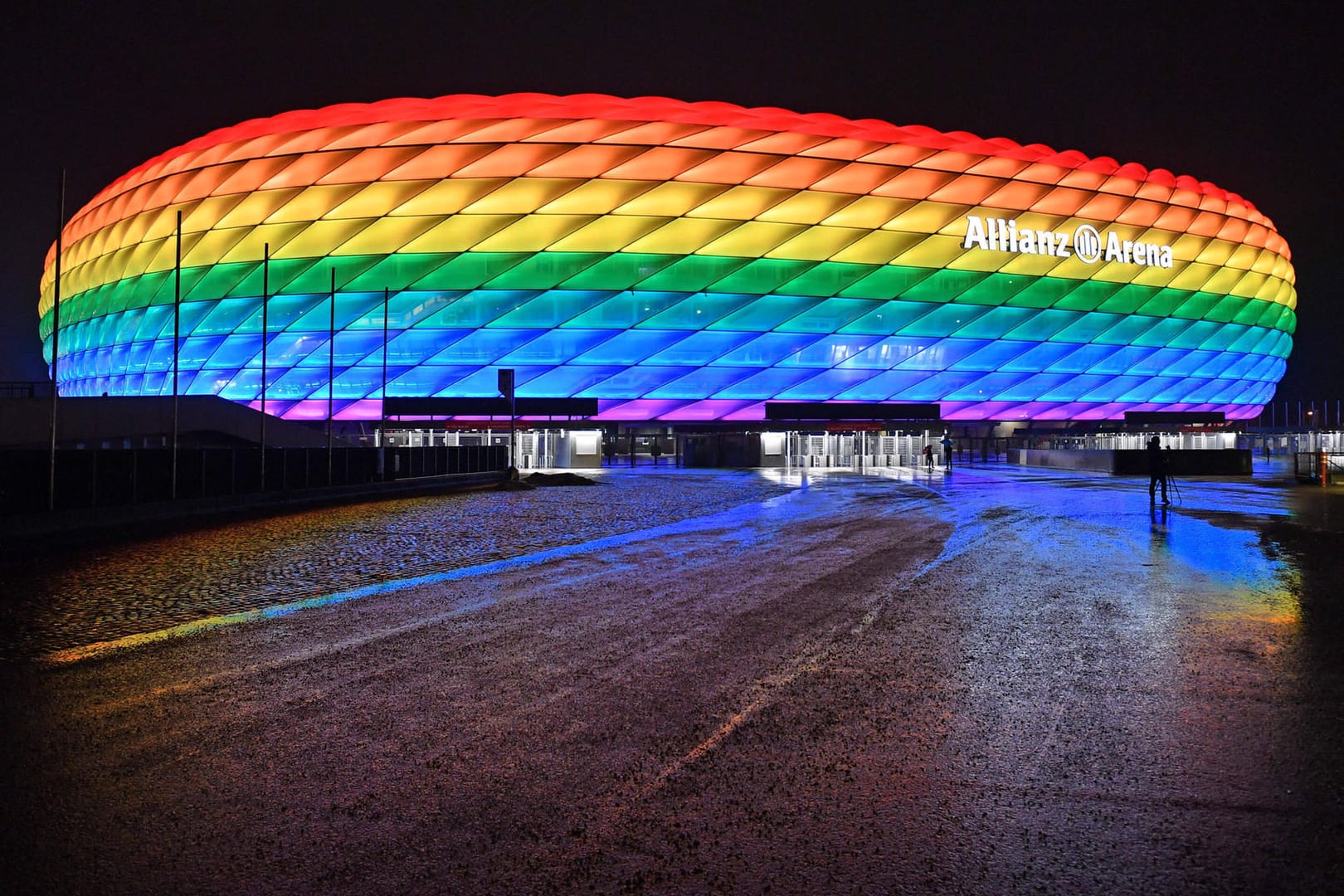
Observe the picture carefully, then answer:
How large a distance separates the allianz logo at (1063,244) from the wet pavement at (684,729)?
31.3 m

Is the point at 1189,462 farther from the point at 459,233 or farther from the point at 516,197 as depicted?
the point at 459,233

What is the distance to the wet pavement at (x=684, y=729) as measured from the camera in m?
2.74

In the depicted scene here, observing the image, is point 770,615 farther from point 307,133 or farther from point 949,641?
point 307,133

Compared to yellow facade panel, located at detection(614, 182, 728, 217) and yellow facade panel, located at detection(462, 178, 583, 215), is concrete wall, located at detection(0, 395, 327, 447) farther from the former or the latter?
yellow facade panel, located at detection(614, 182, 728, 217)

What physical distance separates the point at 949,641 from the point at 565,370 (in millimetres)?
32354

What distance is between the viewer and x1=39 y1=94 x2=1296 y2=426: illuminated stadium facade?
34.5 meters

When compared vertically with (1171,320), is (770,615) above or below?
below

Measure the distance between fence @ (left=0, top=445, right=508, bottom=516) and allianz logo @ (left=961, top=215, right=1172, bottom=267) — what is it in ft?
86.1

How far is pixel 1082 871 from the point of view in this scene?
2662mm

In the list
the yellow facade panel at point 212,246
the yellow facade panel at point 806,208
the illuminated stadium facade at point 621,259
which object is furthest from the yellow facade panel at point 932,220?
the yellow facade panel at point 212,246

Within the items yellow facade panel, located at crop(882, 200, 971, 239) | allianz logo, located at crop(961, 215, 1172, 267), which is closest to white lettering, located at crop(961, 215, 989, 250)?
allianz logo, located at crop(961, 215, 1172, 267)

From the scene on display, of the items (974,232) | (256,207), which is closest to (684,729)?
(256,207)

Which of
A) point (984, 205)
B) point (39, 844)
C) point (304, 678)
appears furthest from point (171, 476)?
point (984, 205)

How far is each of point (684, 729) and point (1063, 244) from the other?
4061 centimetres
